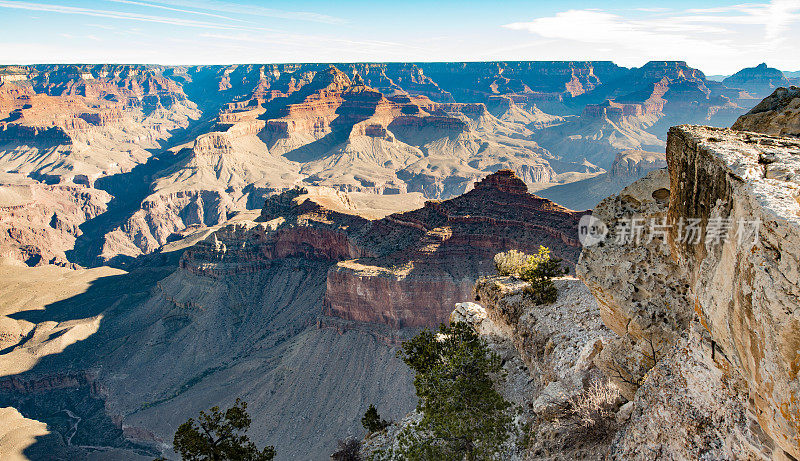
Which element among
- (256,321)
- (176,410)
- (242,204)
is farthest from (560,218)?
(242,204)

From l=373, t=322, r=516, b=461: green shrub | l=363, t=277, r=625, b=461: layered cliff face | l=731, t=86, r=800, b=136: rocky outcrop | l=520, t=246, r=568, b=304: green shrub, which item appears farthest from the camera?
l=520, t=246, r=568, b=304: green shrub

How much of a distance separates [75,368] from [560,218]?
72.1 metres

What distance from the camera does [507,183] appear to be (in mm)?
59125

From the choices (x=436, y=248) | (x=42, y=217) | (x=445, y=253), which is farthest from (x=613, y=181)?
(x=42, y=217)

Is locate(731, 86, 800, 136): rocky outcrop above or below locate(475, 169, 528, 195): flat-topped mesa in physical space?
above

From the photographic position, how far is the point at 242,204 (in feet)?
562

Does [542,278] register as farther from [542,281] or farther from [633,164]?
[633,164]

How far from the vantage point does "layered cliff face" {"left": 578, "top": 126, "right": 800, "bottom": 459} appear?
26.0ft

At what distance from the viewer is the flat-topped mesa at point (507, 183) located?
58.4 m

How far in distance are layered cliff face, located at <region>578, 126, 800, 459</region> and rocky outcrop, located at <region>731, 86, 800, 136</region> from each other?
11.5ft

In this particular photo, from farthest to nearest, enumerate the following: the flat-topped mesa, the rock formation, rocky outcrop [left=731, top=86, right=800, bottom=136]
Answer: the rock formation
the flat-topped mesa
rocky outcrop [left=731, top=86, right=800, bottom=136]

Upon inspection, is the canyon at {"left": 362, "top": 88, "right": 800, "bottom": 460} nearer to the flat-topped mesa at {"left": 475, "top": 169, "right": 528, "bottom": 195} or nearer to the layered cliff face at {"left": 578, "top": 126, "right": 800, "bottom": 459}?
the layered cliff face at {"left": 578, "top": 126, "right": 800, "bottom": 459}

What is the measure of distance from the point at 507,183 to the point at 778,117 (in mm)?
44201

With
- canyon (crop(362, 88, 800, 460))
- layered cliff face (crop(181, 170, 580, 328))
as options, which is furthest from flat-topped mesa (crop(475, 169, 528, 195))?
canyon (crop(362, 88, 800, 460))
